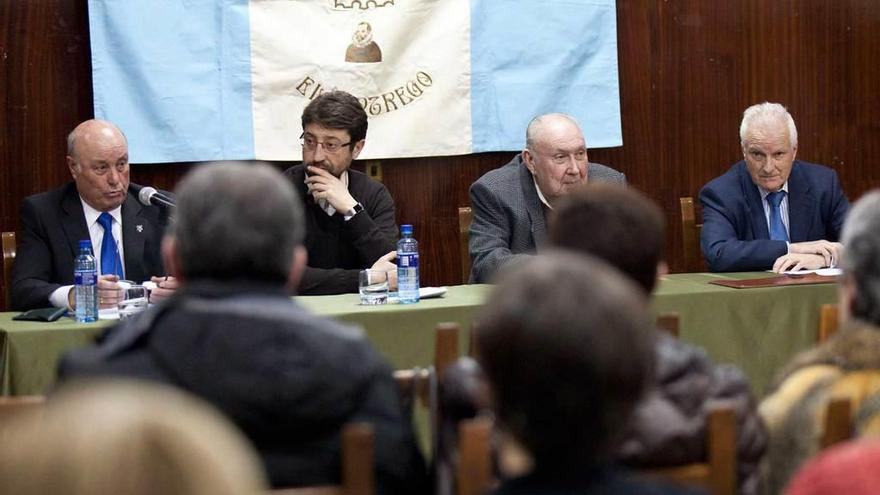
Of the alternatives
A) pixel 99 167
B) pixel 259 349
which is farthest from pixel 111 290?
pixel 259 349

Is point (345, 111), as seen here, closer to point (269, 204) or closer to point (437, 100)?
point (437, 100)

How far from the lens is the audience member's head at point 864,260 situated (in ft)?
6.25

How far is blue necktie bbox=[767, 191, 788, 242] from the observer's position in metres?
4.71

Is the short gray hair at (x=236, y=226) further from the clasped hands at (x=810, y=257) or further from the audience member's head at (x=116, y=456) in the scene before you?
the clasped hands at (x=810, y=257)

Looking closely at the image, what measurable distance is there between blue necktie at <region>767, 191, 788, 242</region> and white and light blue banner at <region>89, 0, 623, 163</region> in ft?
3.36

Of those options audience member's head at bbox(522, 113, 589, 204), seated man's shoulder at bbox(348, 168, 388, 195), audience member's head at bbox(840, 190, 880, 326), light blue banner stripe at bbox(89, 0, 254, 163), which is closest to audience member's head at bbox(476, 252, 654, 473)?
audience member's head at bbox(840, 190, 880, 326)

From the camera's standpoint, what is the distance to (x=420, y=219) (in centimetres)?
550

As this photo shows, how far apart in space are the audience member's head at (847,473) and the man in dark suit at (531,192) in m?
3.10

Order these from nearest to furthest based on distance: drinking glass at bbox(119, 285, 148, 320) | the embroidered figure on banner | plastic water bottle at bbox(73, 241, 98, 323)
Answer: plastic water bottle at bbox(73, 241, 98, 323), drinking glass at bbox(119, 285, 148, 320), the embroidered figure on banner

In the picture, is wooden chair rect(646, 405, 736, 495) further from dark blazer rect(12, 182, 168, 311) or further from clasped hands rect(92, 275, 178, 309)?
dark blazer rect(12, 182, 168, 311)

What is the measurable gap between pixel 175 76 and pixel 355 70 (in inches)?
29.3

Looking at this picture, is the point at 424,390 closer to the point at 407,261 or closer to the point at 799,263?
the point at 407,261

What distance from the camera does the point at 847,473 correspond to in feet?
4.18

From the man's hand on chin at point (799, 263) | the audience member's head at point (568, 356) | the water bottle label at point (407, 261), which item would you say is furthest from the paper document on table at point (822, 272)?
the audience member's head at point (568, 356)
